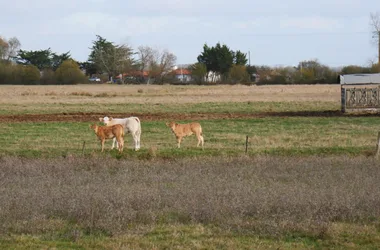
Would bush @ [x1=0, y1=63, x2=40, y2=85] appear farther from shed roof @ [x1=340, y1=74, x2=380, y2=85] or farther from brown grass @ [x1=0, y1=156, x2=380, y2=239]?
brown grass @ [x1=0, y1=156, x2=380, y2=239]

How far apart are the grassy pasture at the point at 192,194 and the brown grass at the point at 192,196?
22 millimetres

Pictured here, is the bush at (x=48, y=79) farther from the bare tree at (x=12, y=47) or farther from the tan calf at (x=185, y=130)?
the tan calf at (x=185, y=130)

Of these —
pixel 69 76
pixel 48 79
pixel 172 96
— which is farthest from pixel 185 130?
pixel 48 79

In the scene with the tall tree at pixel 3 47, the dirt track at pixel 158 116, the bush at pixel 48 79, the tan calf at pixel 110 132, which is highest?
the tall tree at pixel 3 47

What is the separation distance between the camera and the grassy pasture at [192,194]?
10.1 meters

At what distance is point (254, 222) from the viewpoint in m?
10.8

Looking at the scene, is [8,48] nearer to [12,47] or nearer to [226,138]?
[12,47]

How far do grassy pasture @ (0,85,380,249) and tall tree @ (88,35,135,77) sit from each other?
98.7 metres

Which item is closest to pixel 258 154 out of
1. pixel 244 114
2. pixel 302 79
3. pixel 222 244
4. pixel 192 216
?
pixel 192 216

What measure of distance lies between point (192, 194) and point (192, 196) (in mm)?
258

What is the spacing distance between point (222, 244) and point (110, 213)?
2.49 metres

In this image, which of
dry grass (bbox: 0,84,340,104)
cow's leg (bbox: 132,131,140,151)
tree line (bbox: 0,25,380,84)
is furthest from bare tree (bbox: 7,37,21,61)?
cow's leg (bbox: 132,131,140,151)

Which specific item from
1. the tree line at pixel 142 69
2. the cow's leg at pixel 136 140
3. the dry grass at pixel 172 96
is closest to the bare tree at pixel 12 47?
the tree line at pixel 142 69

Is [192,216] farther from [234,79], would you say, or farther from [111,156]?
[234,79]
